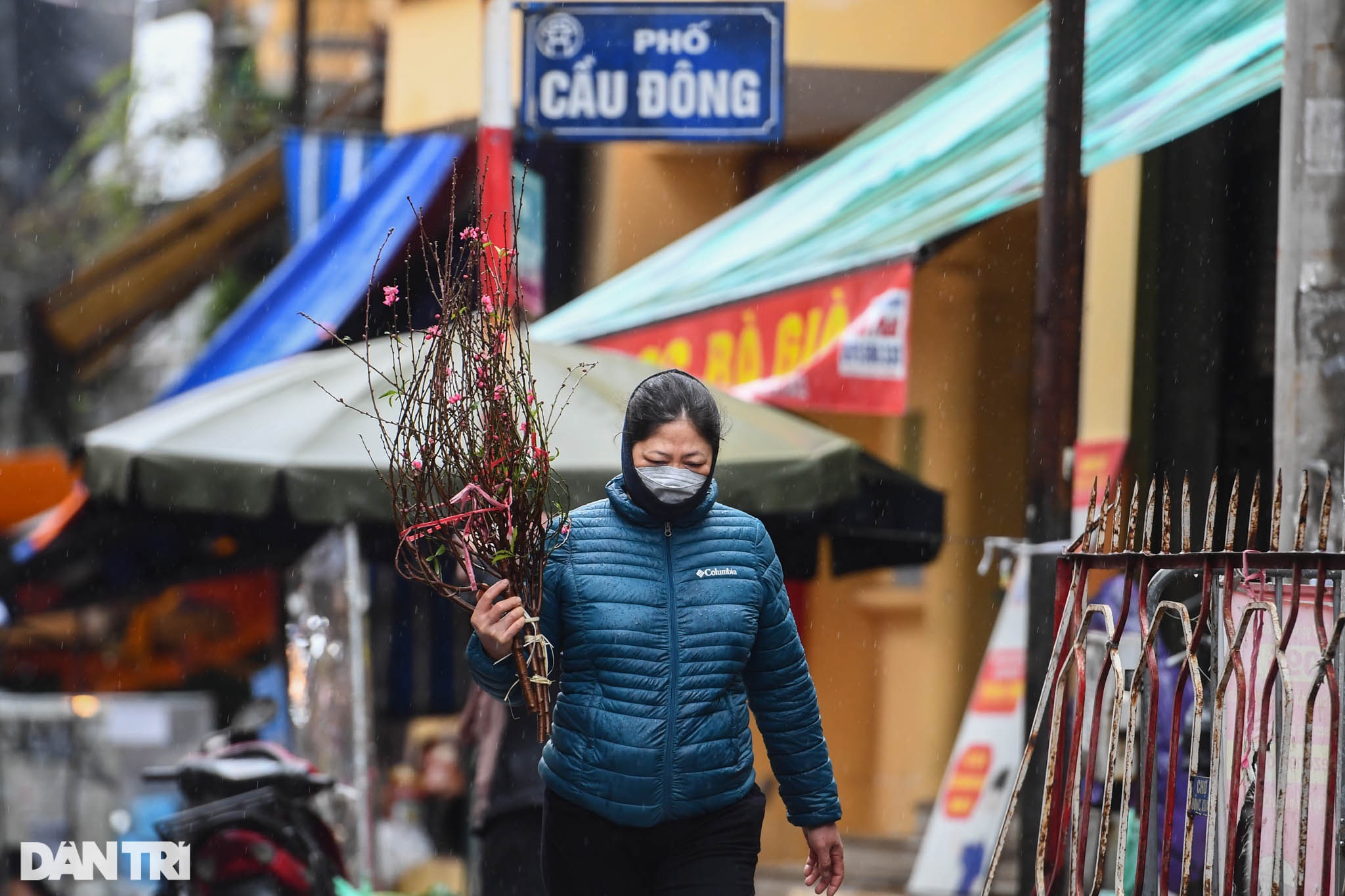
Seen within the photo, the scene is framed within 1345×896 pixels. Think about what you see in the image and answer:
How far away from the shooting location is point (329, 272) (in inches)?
442

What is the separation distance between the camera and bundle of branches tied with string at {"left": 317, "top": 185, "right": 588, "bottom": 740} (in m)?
3.59

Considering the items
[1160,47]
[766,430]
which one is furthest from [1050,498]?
[1160,47]

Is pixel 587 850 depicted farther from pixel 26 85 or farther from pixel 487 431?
pixel 26 85

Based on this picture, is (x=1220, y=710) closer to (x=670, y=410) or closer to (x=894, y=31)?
(x=670, y=410)

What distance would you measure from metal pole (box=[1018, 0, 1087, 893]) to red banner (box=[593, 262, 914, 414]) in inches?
28.9

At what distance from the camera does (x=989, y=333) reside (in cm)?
1145

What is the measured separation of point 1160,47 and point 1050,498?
234cm

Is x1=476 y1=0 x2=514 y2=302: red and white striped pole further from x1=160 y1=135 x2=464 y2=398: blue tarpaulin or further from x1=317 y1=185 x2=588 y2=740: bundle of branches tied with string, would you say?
x1=317 y1=185 x2=588 y2=740: bundle of branches tied with string

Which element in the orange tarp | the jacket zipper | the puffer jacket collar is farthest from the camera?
the orange tarp

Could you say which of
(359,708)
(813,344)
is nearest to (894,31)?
(813,344)

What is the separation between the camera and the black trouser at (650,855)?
357 cm

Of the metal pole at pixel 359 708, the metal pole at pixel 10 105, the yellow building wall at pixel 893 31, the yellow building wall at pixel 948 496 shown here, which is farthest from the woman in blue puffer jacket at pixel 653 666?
the metal pole at pixel 10 105

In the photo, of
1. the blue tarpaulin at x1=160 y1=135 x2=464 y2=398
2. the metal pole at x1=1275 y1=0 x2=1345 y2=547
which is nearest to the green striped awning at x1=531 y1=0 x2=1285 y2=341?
the blue tarpaulin at x1=160 y1=135 x2=464 y2=398

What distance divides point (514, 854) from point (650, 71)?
3475mm
